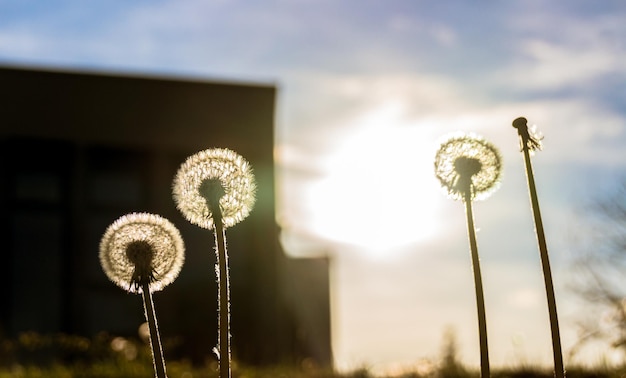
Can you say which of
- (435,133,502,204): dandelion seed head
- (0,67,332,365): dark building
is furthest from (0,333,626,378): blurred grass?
(0,67,332,365): dark building

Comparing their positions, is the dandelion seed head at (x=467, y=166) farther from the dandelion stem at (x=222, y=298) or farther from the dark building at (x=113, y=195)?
the dark building at (x=113, y=195)

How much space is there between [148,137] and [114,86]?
1.49 meters

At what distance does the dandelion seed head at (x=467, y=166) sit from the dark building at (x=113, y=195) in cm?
1899

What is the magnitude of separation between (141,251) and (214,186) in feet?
1.23

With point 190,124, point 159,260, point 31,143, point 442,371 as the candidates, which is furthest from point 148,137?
point 159,260

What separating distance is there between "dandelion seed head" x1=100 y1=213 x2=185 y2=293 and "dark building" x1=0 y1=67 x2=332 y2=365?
1875 cm

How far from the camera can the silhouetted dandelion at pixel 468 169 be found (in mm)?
2941

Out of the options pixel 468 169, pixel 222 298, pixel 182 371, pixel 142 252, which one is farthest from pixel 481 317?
pixel 182 371

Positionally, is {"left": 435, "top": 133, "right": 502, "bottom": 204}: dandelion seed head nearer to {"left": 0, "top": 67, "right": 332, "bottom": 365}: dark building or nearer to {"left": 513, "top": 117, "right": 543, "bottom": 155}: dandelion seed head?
{"left": 513, "top": 117, "right": 543, "bottom": 155}: dandelion seed head

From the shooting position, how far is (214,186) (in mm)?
2928

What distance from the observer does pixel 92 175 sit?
23.5m

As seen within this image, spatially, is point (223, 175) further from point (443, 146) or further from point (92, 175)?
point (92, 175)

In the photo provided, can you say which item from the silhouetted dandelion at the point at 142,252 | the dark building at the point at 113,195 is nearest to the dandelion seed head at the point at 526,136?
the silhouetted dandelion at the point at 142,252

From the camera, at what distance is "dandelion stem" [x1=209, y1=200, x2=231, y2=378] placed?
8.13 ft
